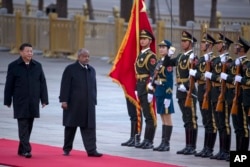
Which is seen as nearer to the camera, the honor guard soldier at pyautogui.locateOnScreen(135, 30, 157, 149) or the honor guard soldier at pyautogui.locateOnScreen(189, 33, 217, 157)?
the honor guard soldier at pyautogui.locateOnScreen(189, 33, 217, 157)

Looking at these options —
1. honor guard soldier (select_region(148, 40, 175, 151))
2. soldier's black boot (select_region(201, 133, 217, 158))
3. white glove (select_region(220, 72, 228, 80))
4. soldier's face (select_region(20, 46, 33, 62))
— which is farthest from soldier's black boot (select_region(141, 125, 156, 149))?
soldier's face (select_region(20, 46, 33, 62))

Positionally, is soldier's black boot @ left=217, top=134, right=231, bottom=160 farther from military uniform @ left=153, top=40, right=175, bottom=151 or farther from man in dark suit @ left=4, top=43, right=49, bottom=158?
man in dark suit @ left=4, top=43, right=49, bottom=158

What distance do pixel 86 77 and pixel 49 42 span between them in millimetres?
22315

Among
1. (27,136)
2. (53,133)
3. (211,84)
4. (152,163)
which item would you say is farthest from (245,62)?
(53,133)

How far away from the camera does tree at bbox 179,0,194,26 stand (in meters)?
38.1

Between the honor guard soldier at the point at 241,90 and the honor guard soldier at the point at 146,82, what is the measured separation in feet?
5.38

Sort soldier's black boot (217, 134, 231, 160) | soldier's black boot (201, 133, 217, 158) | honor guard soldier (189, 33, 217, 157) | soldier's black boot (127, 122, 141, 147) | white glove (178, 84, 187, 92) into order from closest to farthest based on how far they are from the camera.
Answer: soldier's black boot (217, 134, 231, 160) → honor guard soldier (189, 33, 217, 157) → soldier's black boot (201, 133, 217, 158) → white glove (178, 84, 187, 92) → soldier's black boot (127, 122, 141, 147)

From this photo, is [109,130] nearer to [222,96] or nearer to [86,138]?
[86,138]

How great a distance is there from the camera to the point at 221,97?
16.5 metres

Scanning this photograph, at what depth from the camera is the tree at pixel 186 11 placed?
38094 mm

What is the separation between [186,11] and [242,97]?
73.4 ft

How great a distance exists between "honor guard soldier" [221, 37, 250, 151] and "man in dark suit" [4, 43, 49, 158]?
2871 mm

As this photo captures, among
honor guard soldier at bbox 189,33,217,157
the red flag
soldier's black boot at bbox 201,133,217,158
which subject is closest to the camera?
honor guard soldier at bbox 189,33,217,157

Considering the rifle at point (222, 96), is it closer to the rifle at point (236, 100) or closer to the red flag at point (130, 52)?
the rifle at point (236, 100)
